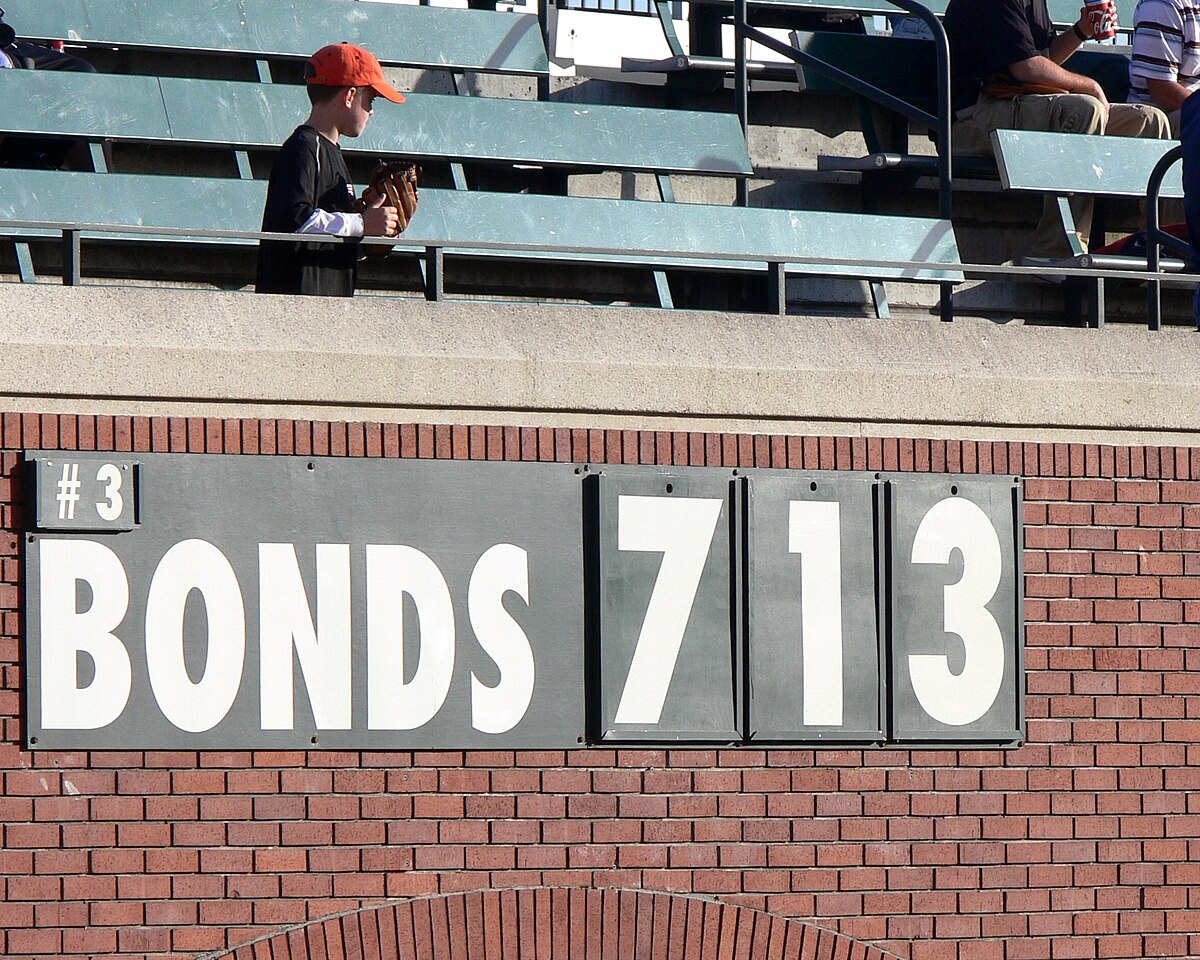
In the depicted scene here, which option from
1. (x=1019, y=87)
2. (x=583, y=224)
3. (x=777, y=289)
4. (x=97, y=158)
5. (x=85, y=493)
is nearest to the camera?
(x=85, y=493)

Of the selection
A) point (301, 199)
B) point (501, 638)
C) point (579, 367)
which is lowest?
point (501, 638)

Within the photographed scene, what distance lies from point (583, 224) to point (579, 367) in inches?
52.7

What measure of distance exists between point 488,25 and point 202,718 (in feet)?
12.9

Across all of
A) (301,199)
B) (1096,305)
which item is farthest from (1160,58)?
(301,199)

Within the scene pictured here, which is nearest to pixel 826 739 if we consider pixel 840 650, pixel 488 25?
pixel 840 650

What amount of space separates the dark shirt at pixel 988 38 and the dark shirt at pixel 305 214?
354 cm

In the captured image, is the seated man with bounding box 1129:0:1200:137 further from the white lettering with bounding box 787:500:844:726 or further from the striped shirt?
the white lettering with bounding box 787:500:844:726

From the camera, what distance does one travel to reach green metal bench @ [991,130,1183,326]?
771 cm

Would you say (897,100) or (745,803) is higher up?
(897,100)

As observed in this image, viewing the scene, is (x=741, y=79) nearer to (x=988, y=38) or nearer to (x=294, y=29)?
(x=988, y=38)

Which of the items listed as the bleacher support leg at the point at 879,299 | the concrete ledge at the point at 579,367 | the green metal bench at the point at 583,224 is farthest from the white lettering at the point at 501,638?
the bleacher support leg at the point at 879,299

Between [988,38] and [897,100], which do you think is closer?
[897,100]

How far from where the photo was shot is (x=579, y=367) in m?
5.76

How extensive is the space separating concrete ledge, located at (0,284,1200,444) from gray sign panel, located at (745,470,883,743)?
23 cm
